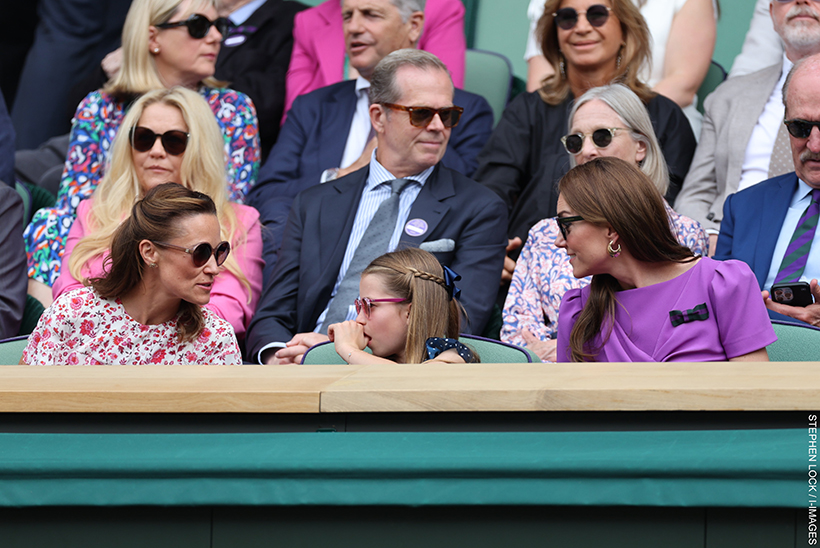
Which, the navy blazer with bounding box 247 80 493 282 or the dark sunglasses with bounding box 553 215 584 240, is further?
the navy blazer with bounding box 247 80 493 282

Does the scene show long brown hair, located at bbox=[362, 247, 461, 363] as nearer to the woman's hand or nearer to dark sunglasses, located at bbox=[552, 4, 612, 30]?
the woman's hand

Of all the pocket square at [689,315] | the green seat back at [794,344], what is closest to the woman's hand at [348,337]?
the pocket square at [689,315]

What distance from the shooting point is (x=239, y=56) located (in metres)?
4.54

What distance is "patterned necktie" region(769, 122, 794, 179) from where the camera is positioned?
11.2ft

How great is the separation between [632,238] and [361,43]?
215 cm

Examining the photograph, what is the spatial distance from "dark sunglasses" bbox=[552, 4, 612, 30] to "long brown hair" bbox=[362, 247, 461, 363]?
1.72 metres

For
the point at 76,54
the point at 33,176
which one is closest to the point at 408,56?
the point at 33,176

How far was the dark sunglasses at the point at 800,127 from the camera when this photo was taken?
2.74 metres

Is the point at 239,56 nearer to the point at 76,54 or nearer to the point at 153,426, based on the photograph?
the point at 76,54

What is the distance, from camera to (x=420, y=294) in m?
2.37

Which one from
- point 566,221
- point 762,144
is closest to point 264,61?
point 762,144

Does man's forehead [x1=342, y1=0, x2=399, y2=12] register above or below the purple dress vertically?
above

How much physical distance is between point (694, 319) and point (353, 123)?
2.25 m

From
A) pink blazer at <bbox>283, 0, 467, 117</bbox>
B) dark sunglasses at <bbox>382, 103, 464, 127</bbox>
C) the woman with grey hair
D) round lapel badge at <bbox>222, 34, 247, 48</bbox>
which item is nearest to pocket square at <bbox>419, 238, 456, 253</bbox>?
the woman with grey hair
